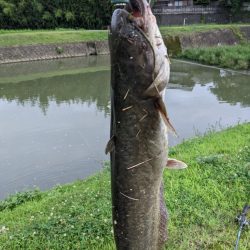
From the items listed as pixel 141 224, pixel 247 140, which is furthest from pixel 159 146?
pixel 247 140

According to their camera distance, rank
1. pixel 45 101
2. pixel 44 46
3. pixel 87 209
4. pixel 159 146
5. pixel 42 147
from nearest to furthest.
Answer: pixel 159 146 < pixel 87 209 < pixel 42 147 < pixel 45 101 < pixel 44 46

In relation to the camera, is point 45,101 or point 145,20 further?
point 45,101

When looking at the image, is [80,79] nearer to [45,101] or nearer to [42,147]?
[45,101]

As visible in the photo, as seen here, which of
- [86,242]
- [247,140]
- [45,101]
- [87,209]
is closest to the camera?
[86,242]

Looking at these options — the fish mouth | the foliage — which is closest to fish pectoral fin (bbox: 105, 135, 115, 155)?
the fish mouth

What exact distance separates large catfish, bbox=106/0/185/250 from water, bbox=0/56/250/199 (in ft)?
18.3

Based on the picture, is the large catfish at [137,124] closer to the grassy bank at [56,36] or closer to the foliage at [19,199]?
the foliage at [19,199]

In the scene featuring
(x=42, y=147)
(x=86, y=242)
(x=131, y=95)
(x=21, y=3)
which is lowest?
(x=42, y=147)

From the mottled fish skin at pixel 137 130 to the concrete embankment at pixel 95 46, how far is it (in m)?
21.7

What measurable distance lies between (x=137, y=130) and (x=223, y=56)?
72.0 ft

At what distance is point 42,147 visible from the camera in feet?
32.2

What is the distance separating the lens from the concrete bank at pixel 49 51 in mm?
24906

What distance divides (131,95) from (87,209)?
292 cm

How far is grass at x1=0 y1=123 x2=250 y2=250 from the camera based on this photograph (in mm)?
3984
